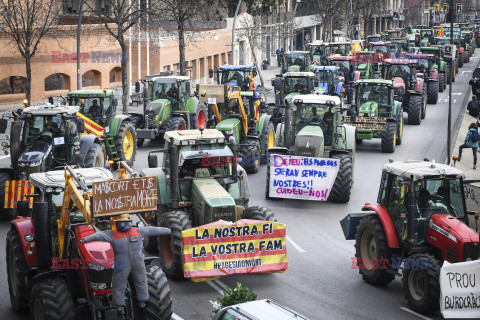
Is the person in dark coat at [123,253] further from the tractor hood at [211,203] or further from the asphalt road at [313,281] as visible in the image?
the tractor hood at [211,203]

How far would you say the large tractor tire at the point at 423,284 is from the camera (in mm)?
13492

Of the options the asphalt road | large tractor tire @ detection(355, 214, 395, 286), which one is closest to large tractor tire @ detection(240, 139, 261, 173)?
the asphalt road

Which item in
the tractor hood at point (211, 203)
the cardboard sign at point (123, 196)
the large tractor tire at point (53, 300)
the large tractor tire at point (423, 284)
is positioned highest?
the cardboard sign at point (123, 196)

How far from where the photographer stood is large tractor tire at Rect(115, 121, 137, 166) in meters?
26.7

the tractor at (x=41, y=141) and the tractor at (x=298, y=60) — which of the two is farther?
the tractor at (x=298, y=60)

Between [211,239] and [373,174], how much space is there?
514 inches

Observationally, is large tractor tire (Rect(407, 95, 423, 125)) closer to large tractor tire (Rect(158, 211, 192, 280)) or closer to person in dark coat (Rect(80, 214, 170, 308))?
large tractor tire (Rect(158, 211, 192, 280))

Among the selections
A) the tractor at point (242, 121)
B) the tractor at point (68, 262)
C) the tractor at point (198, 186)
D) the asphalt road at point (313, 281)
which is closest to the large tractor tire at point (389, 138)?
the tractor at point (242, 121)

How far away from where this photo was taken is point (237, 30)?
223 ft

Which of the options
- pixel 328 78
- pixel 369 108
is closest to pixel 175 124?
pixel 369 108

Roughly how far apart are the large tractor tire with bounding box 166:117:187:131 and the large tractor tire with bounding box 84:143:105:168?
6.47m

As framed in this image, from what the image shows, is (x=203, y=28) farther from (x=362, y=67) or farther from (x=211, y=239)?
A: (x=211, y=239)

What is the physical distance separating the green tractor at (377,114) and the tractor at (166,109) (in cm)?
585

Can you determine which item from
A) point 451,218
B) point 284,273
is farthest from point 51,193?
point 451,218
